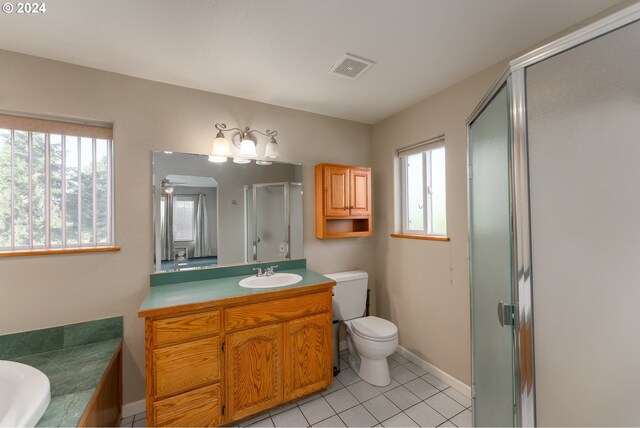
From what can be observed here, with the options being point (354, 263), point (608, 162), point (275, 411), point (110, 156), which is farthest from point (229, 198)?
point (608, 162)

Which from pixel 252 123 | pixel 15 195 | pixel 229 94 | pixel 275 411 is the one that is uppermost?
pixel 229 94

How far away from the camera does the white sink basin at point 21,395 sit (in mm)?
955

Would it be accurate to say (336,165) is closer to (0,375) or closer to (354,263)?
(354,263)

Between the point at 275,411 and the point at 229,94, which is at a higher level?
the point at 229,94

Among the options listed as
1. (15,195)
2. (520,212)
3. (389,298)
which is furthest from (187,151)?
(389,298)

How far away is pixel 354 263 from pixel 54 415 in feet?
7.23

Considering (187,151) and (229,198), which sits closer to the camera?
(187,151)

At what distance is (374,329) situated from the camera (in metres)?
2.03

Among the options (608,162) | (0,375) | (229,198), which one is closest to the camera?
(608,162)

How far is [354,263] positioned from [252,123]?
1687mm

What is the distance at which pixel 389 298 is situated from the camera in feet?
8.51

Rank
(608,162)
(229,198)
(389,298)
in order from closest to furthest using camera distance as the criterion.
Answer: (608,162) → (229,198) → (389,298)

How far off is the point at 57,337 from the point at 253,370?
123cm

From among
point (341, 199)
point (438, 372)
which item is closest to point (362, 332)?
point (438, 372)
